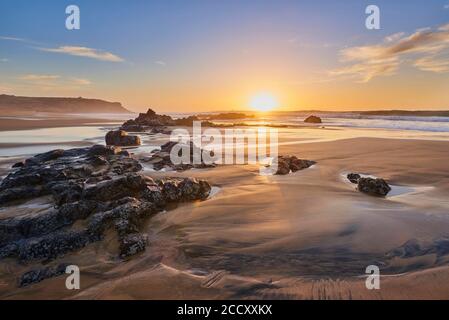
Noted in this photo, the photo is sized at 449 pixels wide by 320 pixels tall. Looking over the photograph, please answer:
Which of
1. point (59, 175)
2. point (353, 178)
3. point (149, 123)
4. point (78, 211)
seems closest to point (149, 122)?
point (149, 123)

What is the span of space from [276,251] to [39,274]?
3145 millimetres

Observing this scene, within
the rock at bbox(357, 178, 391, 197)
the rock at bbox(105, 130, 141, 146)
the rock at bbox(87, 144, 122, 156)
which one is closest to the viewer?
the rock at bbox(357, 178, 391, 197)

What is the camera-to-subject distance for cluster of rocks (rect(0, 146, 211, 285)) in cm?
463

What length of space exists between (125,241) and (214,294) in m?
1.78

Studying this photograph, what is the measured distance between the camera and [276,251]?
440 cm

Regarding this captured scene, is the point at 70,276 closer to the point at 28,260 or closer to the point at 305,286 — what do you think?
the point at 28,260

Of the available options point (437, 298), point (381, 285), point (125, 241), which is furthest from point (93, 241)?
point (437, 298)

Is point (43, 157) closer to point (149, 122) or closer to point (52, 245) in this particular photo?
point (52, 245)

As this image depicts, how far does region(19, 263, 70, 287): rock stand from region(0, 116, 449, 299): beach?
→ 0.10 m

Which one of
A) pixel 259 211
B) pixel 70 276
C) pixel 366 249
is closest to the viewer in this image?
Answer: pixel 70 276

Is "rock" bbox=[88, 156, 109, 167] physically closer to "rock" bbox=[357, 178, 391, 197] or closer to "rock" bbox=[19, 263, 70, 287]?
"rock" bbox=[19, 263, 70, 287]

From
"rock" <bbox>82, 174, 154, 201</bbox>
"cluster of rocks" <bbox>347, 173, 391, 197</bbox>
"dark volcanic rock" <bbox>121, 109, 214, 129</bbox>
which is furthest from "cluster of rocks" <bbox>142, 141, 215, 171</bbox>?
"dark volcanic rock" <bbox>121, 109, 214, 129</bbox>

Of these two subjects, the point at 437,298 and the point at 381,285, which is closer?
the point at 437,298

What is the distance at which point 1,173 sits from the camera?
10367mm
